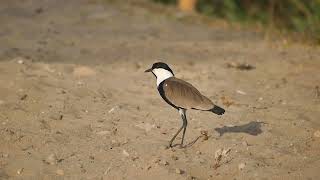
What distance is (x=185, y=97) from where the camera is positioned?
6.11 m

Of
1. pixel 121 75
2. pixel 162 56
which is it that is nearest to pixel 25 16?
pixel 162 56

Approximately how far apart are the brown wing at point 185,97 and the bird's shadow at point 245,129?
2.29ft

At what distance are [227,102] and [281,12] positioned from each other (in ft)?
30.9

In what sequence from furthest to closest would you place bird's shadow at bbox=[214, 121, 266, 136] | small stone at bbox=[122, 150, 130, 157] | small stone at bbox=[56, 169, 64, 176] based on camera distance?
bird's shadow at bbox=[214, 121, 266, 136] → small stone at bbox=[122, 150, 130, 157] → small stone at bbox=[56, 169, 64, 176]

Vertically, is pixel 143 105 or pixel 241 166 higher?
pixel 241 166

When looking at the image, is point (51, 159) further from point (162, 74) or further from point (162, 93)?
point (162, 74)

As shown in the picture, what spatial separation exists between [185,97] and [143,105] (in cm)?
148

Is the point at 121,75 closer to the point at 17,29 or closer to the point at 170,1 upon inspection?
the point at 17,29

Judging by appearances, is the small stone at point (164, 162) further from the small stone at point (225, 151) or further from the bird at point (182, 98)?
the small stone at point (225, 151)

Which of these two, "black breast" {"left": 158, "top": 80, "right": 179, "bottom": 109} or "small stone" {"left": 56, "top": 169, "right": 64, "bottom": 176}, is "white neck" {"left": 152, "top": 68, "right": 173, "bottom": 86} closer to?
"black breast" {"left": 158, "top": 80, "right": 179, "bottom": 109}

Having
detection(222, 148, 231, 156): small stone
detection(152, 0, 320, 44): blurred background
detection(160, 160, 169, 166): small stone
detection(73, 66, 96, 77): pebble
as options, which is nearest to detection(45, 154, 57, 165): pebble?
detection(160, 160, 169, 166): small stone

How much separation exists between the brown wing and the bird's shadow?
0.70 metres

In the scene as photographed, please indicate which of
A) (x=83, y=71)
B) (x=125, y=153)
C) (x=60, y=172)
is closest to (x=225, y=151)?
(x=125, y=153)

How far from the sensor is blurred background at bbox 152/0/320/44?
1148 centimetres
